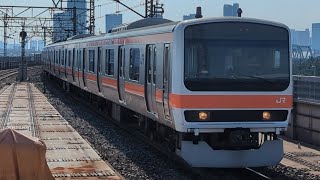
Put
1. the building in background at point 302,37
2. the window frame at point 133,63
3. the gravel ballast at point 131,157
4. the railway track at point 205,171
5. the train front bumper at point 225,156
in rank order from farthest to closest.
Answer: the building in background at point 302,37 < the window frame at point 133,63 < the gravel ballast at point 131,157 < the railway track at point 205,171 < the train front bumper at point 225,156

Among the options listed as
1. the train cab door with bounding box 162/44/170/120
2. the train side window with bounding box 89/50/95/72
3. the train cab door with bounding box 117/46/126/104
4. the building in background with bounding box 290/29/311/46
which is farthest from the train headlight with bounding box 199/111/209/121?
the building in background with bounding box 290/29/311/46

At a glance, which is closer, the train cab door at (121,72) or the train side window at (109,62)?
the train cab door at (121,72)

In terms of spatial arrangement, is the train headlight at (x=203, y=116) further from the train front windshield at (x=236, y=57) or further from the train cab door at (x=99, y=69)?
the train cab door at (x=99, y=69)

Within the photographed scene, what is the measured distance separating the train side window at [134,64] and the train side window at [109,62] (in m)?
2.50

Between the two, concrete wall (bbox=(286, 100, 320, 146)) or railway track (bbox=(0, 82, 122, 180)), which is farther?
concrete wall (bbox=(286, 100, 320, 146))

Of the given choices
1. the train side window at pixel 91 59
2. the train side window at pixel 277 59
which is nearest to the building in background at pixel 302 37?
the train side window at pixel 91 59

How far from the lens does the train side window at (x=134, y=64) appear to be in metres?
12.7

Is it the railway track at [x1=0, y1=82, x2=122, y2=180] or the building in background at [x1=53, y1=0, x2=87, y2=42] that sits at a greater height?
the building in background at [x1=53, y1=0, x2=87, y2=42]

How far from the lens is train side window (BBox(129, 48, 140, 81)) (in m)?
12.7

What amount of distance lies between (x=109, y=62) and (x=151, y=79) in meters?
5.25

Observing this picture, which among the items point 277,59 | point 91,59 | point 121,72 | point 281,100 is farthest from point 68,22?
point 281,100

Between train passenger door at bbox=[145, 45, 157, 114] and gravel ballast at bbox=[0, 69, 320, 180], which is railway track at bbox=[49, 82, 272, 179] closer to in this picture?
gravel ballast at bbox=[0, 69, 320, 180]

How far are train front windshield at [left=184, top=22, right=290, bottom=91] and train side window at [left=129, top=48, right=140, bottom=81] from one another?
10.5ft

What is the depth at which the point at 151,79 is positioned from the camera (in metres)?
11.4
